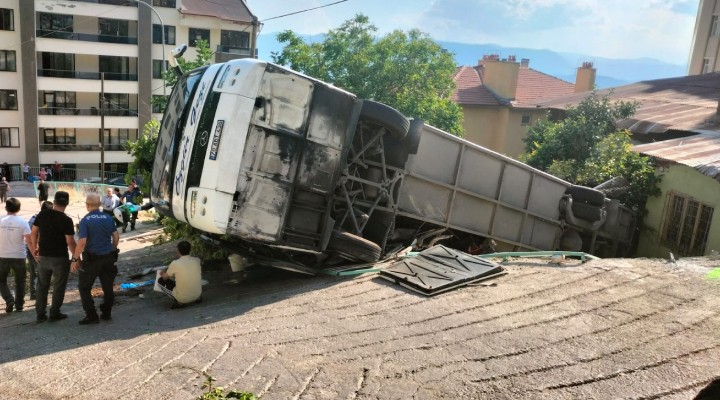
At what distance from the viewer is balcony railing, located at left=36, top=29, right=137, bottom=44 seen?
34.1 m

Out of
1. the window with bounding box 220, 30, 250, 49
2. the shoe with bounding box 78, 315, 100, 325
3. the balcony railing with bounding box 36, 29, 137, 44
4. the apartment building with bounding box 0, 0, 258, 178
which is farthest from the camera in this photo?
the window with bounding box 220, 30, 250, 49

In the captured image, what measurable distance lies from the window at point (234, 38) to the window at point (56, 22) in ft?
29.8

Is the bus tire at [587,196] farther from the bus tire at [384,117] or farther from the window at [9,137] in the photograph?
the window at [9,137]

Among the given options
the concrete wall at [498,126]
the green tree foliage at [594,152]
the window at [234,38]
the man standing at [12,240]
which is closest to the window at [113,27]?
the window at [234,38]

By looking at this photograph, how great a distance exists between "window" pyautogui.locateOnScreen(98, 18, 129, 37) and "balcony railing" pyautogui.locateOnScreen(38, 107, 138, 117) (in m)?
4.77

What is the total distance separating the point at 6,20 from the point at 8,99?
4.55 meters

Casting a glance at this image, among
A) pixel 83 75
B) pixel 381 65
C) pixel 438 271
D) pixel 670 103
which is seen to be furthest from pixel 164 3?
pixel 438 271

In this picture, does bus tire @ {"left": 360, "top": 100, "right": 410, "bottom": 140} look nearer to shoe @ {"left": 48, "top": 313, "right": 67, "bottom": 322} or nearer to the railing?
shoe @ {"left": 48, "top": 313, "right": 67, "bottom": 322}

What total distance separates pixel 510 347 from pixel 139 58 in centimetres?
3646

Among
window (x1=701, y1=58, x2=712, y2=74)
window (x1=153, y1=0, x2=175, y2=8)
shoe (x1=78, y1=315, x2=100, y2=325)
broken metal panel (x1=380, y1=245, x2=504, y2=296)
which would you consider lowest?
shoe (x1=78, y1=315, x2=100, y2=325)

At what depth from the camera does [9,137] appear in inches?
1351

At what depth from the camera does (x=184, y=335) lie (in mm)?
5418

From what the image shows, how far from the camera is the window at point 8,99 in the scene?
111 feet

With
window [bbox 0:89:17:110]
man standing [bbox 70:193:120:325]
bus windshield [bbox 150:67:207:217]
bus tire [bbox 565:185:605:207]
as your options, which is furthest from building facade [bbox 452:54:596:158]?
window [bbox 0:89:17:110]
